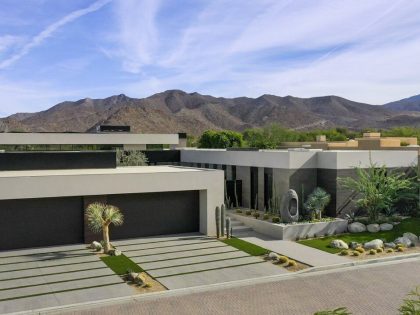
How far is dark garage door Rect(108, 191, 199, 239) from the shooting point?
26.5 metres

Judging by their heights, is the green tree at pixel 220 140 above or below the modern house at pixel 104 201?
above

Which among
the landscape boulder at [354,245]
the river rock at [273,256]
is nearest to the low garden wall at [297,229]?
the landscape boulder at [354,245]

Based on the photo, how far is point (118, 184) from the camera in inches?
1005

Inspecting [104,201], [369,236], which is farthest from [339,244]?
[104,201]

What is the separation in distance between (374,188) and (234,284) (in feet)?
46.4

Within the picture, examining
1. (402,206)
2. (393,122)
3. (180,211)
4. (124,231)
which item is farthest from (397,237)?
(393,122)

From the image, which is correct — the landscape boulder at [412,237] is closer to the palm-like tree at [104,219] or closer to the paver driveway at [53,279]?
the palm-like tree at [104,219]

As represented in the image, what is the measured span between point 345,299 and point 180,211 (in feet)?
41.7

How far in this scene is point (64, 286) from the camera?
18.4 metres

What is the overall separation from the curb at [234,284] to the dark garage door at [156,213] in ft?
30.2

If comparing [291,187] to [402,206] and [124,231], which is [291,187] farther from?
[124,231]

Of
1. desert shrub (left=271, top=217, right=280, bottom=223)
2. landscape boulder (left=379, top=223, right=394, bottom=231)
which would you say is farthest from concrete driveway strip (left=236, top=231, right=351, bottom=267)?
landscape boulder (left=379, top=223, right=394, bottom=231)

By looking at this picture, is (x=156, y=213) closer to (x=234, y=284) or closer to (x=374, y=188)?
(x=234, y=284)

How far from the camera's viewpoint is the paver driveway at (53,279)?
55.8ft
